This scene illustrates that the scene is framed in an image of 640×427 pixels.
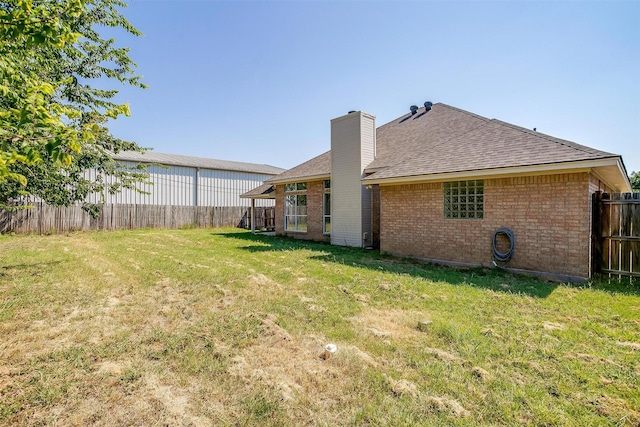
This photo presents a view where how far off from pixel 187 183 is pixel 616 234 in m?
23.6

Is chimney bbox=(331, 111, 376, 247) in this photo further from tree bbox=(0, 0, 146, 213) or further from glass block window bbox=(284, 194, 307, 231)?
tree bbox=(0, 0, 146, 213)

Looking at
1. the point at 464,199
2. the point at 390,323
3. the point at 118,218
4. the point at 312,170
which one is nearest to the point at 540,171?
the point at 464,199

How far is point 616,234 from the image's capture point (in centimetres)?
761

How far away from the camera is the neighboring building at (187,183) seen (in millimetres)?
21734

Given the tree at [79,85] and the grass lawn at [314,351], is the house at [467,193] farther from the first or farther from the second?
the tree at [79,85]

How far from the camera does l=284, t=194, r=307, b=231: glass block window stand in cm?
1592

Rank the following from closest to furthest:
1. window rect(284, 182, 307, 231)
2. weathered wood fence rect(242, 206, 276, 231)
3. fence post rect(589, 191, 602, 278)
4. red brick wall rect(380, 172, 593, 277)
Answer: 1. red brick wall rect(380, 172, 593, 277)
2. fence post rect(589, 191, 602, 278)
3. window rect(284, 182, 307, 231)
4. weathered wood fence rect(242, 206, 276, 231)

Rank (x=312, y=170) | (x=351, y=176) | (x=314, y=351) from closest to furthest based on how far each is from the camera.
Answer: (x=314, y=351) < (x=351, y=176) < (x=312, y=170)

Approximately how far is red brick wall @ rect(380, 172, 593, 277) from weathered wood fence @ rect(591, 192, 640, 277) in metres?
0.87

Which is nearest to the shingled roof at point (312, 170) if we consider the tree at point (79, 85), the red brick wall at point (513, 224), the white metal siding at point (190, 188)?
the red brick wall at point (513, 224)

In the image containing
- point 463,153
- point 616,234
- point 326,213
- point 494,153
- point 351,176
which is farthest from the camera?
point 326,213

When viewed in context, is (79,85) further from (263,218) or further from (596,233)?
(263,218)

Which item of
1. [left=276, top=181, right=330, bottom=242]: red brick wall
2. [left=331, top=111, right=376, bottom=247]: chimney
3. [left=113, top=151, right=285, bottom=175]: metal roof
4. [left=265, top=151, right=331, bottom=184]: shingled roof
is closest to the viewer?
[left=331, top=111, right=376, bottom=247]: chimney

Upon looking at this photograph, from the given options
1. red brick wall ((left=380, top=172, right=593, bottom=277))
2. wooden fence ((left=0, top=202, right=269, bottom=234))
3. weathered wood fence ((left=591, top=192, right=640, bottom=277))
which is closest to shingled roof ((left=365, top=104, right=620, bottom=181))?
red brick wall ((left=380, top=172, right=593, bottom=277))
